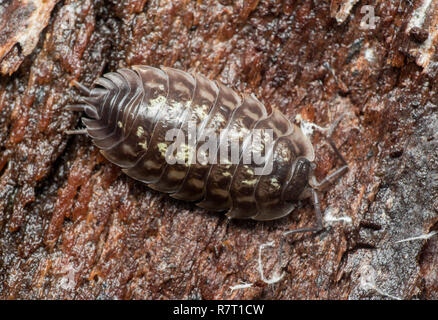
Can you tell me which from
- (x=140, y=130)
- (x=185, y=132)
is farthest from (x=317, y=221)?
(x=140, y=130)

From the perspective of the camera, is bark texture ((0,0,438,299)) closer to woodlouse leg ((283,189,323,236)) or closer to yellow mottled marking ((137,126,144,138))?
woodlouse leg ((283,189,323,236))

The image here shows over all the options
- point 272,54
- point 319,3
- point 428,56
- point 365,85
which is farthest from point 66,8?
point 428,56

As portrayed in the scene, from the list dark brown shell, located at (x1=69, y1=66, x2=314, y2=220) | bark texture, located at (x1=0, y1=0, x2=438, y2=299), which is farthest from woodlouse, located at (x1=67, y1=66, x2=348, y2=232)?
bark texture, located at (x1=0, y1=0, x2=438, y2=299)

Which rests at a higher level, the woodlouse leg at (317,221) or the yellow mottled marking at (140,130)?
the yellow mottled marking at (140,130)

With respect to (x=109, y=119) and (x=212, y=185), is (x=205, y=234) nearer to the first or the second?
(x=212, y=185)

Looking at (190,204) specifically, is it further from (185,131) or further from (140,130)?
(140,130)

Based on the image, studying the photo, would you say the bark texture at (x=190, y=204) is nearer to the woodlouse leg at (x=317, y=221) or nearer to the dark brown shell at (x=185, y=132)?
the woodlouse leg at (x=317, y=221)

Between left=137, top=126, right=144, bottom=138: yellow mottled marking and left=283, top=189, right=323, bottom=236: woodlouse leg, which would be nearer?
left=137, top=126, right=144, bottom=138: yellow mottled marking

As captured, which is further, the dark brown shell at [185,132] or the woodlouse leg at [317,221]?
the woodlouse leg at [317,221]

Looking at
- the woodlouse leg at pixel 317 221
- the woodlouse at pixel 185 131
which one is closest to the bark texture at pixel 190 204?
the woodlouse leg at pixel 317 221
